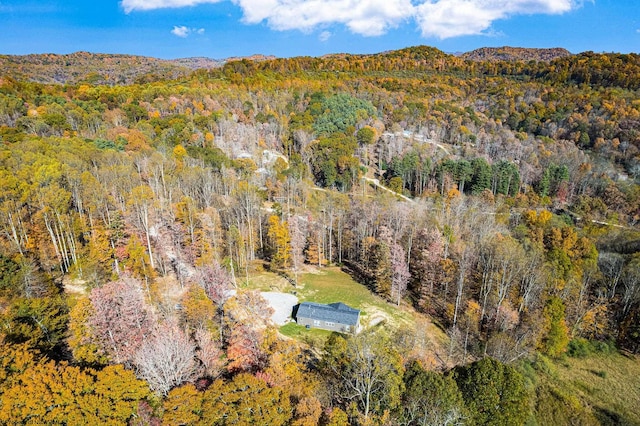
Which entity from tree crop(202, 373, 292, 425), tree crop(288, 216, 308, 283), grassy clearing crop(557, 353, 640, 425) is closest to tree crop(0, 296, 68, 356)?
tree crop(202, 373, 292, 425)

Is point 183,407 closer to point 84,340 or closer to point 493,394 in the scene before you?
point 84,340

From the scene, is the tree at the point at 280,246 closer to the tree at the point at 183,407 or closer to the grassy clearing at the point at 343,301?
the grassy clearing at the point at 343,301

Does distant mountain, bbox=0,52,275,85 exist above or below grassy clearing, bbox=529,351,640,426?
above

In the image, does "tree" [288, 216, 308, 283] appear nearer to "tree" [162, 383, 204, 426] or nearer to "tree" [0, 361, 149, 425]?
"tree" [162, 383, 204, 426]

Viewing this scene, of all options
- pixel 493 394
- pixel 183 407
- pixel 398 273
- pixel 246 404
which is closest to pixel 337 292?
pixel 398 273

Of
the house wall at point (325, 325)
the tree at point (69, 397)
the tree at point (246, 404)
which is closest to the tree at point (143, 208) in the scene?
the house wall at point (325, 325)

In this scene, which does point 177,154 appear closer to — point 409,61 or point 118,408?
point 118,408
